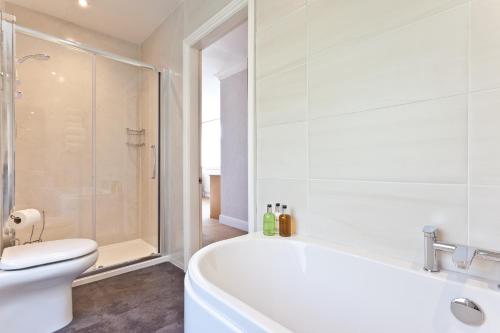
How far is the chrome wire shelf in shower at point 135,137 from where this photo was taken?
2.86 meters

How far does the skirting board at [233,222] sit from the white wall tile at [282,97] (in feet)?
8.11

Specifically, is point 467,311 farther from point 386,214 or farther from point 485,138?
point 485,138

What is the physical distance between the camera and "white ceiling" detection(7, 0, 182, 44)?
2.27 metres

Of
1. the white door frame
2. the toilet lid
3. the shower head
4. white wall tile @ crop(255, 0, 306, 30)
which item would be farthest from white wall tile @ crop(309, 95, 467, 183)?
the shower head

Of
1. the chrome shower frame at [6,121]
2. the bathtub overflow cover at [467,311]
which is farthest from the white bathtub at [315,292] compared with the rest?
the chrome shower frame at [6,121]

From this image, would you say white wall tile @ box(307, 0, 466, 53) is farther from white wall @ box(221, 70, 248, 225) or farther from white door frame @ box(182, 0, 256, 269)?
white wall @ box(221, 70, 248, 225)

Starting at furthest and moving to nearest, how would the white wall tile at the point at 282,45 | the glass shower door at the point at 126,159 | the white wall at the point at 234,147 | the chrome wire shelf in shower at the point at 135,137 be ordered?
1. the white wall at the point at 234,147
2. the chrome wire shelf in shower at the point at 135,137
3. the glass shower door at the point at 126,159
4. the white wall tile at the point at 282,45

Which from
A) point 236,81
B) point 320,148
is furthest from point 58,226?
point 236,81

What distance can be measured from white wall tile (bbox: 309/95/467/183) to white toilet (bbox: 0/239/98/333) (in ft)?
A: 4.91

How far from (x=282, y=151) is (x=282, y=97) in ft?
0.99

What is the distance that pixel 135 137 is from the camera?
2.88m

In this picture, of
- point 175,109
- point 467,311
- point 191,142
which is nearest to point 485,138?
point 467,311

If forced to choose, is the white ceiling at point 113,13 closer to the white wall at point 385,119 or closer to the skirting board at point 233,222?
the white wall at point 385,119

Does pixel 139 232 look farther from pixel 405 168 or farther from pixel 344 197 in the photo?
pixel 405 168
